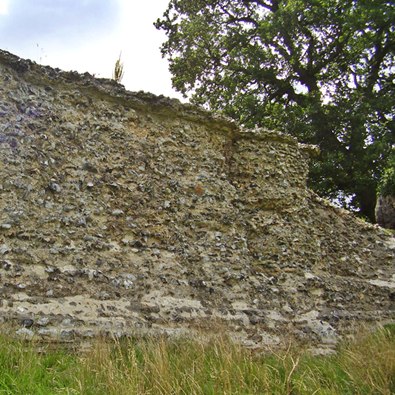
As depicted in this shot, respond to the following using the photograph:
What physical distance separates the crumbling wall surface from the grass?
61 centimetres

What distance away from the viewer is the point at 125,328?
510cm

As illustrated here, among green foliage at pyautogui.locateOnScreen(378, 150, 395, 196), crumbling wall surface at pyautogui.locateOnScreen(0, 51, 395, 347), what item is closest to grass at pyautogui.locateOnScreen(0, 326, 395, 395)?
crumbling wall surface at pyautogui.locateOnScreen(0, 51, 395, 347)

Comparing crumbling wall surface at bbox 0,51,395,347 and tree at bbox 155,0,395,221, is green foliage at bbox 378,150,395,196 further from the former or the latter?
crumbling wall surface at bbox 0,51,395,347

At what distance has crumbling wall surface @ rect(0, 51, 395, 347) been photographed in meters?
5.26

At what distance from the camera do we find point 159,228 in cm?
634

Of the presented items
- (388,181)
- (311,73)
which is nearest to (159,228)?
(388,181)

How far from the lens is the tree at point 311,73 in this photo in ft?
52.2

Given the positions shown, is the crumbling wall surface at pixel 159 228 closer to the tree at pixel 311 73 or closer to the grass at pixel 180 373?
the grass at pixel 180 373

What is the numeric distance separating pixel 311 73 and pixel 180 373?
16196mm

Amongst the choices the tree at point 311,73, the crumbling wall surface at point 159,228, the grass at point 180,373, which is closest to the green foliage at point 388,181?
the tree at point 311,73

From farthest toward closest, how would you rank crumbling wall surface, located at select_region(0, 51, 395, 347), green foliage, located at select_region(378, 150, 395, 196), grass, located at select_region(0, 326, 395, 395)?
1. green foliage, located at select_region(378, 150, 395, 196)
2. crumbling wall surface, located at select_region(0, 51, 395, 347)
3. grass, located at select_region(0, 326, 395, 395)

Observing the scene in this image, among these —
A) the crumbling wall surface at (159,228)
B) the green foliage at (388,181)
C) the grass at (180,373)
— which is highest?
the green foliage at (388,181)

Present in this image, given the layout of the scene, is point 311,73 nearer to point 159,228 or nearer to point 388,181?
point 388,181

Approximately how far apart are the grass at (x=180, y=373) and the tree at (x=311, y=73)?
12.0m
